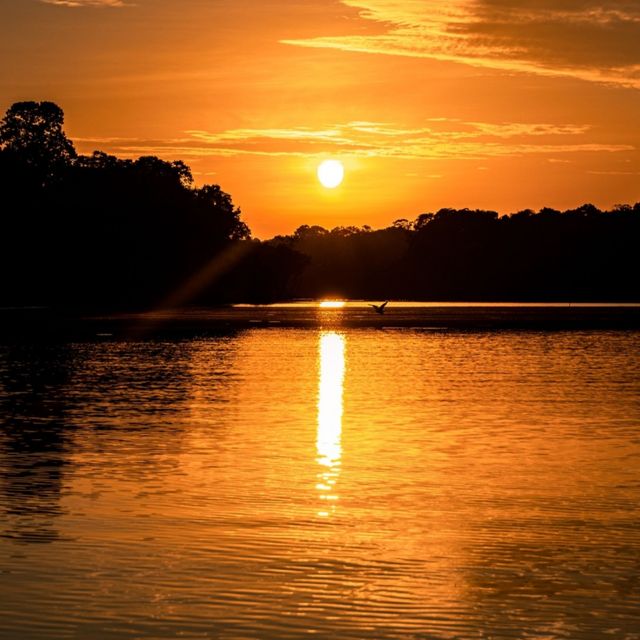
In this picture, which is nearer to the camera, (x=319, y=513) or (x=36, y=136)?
(x=319, y=513)

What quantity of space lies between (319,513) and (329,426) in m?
13.6

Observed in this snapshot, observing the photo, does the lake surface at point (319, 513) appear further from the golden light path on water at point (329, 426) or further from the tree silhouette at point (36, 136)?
the tree silhouette at point (36, 136)

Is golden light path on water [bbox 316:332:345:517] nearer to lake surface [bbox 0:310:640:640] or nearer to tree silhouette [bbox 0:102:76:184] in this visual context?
lake surface [bbox 0:310:640:640]

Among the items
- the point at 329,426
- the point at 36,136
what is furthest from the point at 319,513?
the point at 36,136

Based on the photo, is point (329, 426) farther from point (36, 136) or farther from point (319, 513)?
point (36, 136)

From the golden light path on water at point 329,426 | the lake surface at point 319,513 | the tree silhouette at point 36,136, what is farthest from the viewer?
the tree silhouette at point 36,136

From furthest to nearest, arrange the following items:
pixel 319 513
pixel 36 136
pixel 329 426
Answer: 1. pixel 36 136
2. pixel 329 426
3. pixel 319 513

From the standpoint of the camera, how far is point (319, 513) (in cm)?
1977

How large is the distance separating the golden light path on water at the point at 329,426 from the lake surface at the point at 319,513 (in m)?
0.09

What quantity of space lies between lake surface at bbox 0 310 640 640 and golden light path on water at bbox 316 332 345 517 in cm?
9

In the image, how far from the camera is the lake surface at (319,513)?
536 inches

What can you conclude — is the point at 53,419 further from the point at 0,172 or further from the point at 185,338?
the point at 0,172

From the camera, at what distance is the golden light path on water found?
72.9ft

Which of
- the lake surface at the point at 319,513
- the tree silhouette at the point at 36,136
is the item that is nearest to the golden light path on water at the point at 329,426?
the lake surface at the point at 319,513
